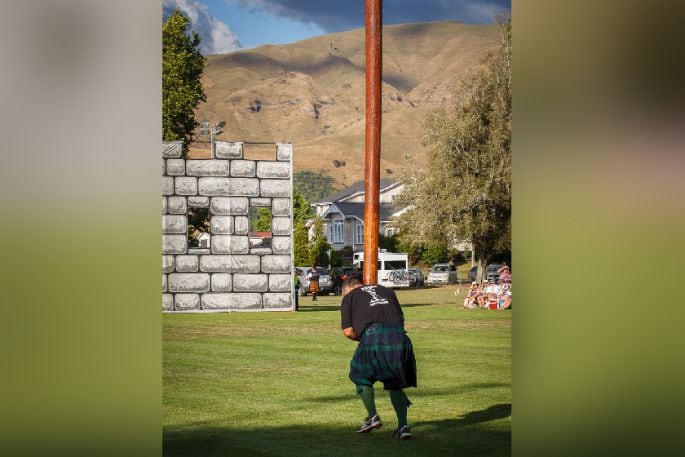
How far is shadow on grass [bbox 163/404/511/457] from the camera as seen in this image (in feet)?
14.6

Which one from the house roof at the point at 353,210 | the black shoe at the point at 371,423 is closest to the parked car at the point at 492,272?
the house roof at the point at 353,210

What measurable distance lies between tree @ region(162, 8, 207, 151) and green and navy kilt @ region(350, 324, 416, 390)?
1838 cm

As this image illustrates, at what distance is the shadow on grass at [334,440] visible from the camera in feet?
14.6

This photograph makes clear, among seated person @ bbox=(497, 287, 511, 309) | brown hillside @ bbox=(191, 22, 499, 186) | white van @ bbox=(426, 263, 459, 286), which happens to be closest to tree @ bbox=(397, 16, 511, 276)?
white van @ bbox=(426, 263, 459, 286)

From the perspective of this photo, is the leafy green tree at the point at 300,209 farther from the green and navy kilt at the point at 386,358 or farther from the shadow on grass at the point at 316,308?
the green and navy kilt at the point at 386,358

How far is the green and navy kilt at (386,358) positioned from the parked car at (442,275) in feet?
79.9

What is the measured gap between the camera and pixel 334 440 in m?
4.79

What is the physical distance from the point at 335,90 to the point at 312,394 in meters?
56.3

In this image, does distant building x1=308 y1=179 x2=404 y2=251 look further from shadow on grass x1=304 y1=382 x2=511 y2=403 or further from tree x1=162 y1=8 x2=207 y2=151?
shadow on grass x1=304 y1=382 x2=511 y2=403

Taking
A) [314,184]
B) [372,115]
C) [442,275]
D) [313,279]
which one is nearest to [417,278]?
[442,275]

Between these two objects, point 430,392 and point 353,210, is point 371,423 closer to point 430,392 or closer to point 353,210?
point 430,392
